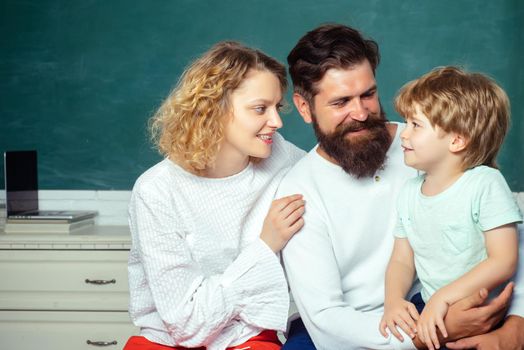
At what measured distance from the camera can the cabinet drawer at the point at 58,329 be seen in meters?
3.09

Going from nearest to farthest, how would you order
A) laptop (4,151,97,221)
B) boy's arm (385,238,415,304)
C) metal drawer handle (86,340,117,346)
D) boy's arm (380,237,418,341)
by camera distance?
boy's arm (380,237,418,341)
boy's arm (385,238,415,304)
metal drawer handle (86,340,117,346)
laptop (4,151,97,221)

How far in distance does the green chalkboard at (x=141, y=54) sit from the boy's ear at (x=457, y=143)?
153 cm

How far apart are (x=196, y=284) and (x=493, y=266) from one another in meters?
0.79

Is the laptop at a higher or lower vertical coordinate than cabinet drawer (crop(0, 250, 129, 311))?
higher

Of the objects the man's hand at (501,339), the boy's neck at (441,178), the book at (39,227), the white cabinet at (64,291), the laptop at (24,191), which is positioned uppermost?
the boy's neck at (441,178)

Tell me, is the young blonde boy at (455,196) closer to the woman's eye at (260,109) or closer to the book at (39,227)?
the woman's eye at (260,109)

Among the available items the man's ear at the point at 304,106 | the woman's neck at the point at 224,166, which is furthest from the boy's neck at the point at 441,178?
the woman's neck at the point at 224,166

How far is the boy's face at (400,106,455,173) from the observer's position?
1761 millimetres

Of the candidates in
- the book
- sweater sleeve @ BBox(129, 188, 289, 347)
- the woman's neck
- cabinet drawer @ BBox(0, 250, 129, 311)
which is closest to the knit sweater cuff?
sweater sleeve @ BBox(129, 188, 289, 347)

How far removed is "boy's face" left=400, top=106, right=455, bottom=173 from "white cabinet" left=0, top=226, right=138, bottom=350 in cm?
160

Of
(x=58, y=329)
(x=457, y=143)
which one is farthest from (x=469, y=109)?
(x=58, y=329)

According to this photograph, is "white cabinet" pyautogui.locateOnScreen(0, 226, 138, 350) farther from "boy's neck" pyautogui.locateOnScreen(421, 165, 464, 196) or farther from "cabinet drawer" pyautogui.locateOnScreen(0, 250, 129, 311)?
"boy's neck" pyautogui.locateOnScreen(421, 165, 464, 196)

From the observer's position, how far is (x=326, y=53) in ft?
6.84

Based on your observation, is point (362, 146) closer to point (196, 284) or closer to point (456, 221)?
point (456, 221)
